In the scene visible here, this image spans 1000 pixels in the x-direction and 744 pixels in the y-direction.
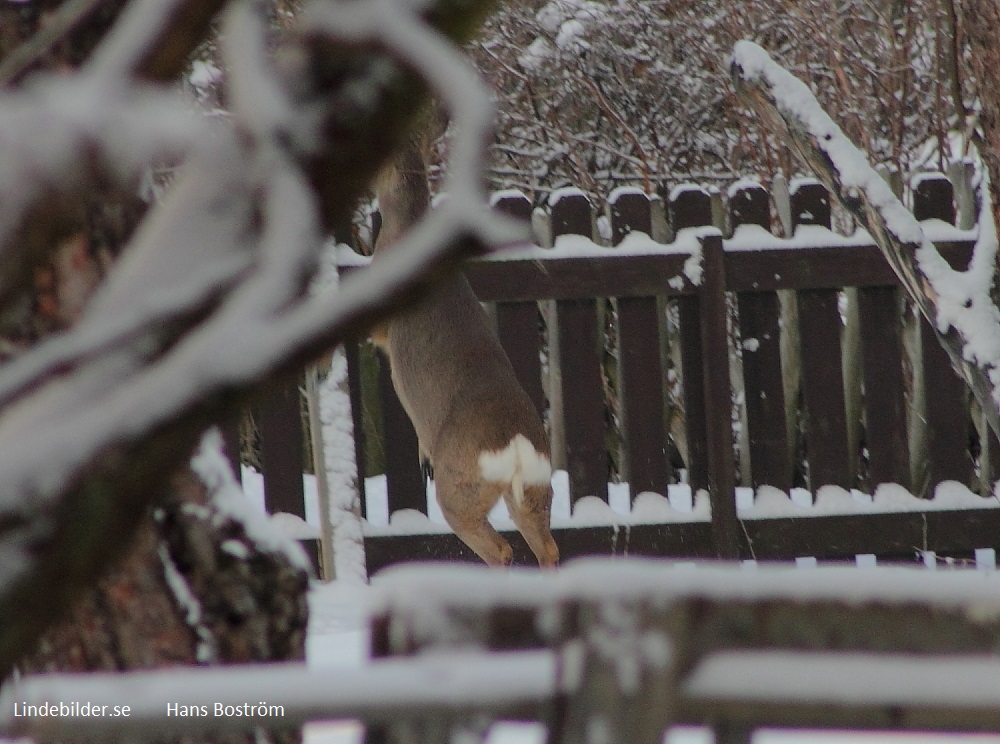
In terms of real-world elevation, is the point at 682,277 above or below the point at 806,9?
below

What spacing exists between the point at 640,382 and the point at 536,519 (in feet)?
3.25

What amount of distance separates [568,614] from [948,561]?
17.5ft

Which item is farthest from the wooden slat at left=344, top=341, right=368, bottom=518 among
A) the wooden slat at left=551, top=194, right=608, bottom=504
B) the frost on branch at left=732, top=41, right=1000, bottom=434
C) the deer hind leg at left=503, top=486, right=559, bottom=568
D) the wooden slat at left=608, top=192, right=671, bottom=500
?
the frost on branch at left=732, top=41, right=1000, bottom=434

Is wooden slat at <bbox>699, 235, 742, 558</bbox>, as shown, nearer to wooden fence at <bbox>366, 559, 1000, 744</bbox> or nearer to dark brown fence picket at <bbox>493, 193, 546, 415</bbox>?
dark brown fence picket at <bbox>493, 193, 546, 415</bbox>

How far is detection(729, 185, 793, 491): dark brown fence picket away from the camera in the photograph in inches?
255

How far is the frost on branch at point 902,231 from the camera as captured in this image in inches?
162

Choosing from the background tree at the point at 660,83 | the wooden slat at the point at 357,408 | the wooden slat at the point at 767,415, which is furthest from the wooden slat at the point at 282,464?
the background tree at the point at 660,83

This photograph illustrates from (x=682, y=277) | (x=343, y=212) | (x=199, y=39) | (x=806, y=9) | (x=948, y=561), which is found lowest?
(x=948, y=561)

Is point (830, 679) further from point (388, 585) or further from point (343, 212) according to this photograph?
point (343, 212)

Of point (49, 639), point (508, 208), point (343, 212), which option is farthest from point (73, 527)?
point (508, 208)

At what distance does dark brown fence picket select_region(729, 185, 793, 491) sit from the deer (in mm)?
1191

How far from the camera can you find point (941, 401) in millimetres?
6516

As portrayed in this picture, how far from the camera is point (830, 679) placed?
1.42 metres

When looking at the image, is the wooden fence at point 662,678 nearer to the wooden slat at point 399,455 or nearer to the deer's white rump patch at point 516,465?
the deer's white rump patch at point 516,465
